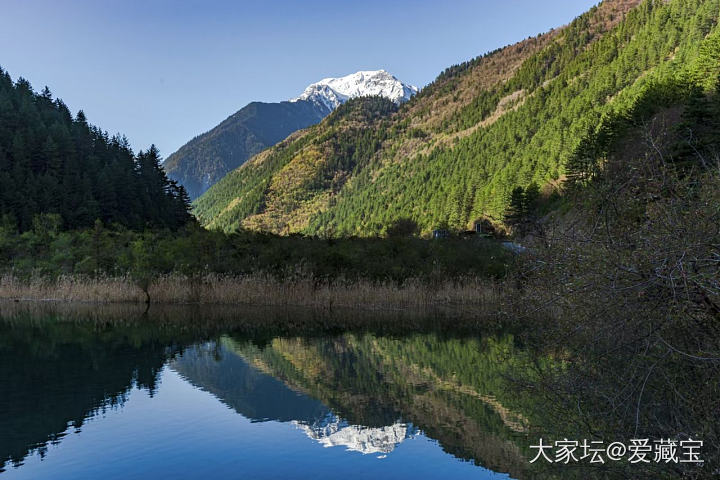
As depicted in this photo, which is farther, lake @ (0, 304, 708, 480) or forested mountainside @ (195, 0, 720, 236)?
forested mountainside @ (195, 0, 720, 236)

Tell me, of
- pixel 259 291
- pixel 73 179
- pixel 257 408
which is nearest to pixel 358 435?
pixel 257 408

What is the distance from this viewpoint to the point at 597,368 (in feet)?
25.6

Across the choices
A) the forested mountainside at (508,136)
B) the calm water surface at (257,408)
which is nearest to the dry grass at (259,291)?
the calm water surface at (257,408)

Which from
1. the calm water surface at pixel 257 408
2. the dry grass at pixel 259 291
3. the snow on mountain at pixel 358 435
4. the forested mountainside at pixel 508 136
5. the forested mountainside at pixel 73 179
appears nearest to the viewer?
the calm water surface at pixel 257 408

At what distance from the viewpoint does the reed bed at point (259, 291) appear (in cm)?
3025

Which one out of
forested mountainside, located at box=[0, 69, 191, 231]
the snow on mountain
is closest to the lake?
the snow on mountain

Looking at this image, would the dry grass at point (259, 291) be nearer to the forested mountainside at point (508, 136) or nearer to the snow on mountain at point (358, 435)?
the snow on mountain at point (358, 435)

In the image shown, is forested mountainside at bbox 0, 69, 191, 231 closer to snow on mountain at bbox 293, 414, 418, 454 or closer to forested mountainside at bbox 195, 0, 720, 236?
forested mountainside at bbox 195, 0, 720, 236

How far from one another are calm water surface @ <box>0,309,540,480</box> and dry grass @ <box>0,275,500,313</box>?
8.04m

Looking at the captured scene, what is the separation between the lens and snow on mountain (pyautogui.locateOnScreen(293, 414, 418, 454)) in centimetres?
1038

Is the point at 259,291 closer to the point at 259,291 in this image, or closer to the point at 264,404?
the point at 259,291

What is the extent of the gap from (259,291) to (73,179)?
186 ft

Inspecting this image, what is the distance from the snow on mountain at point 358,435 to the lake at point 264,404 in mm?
39

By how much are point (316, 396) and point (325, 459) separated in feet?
14.0
